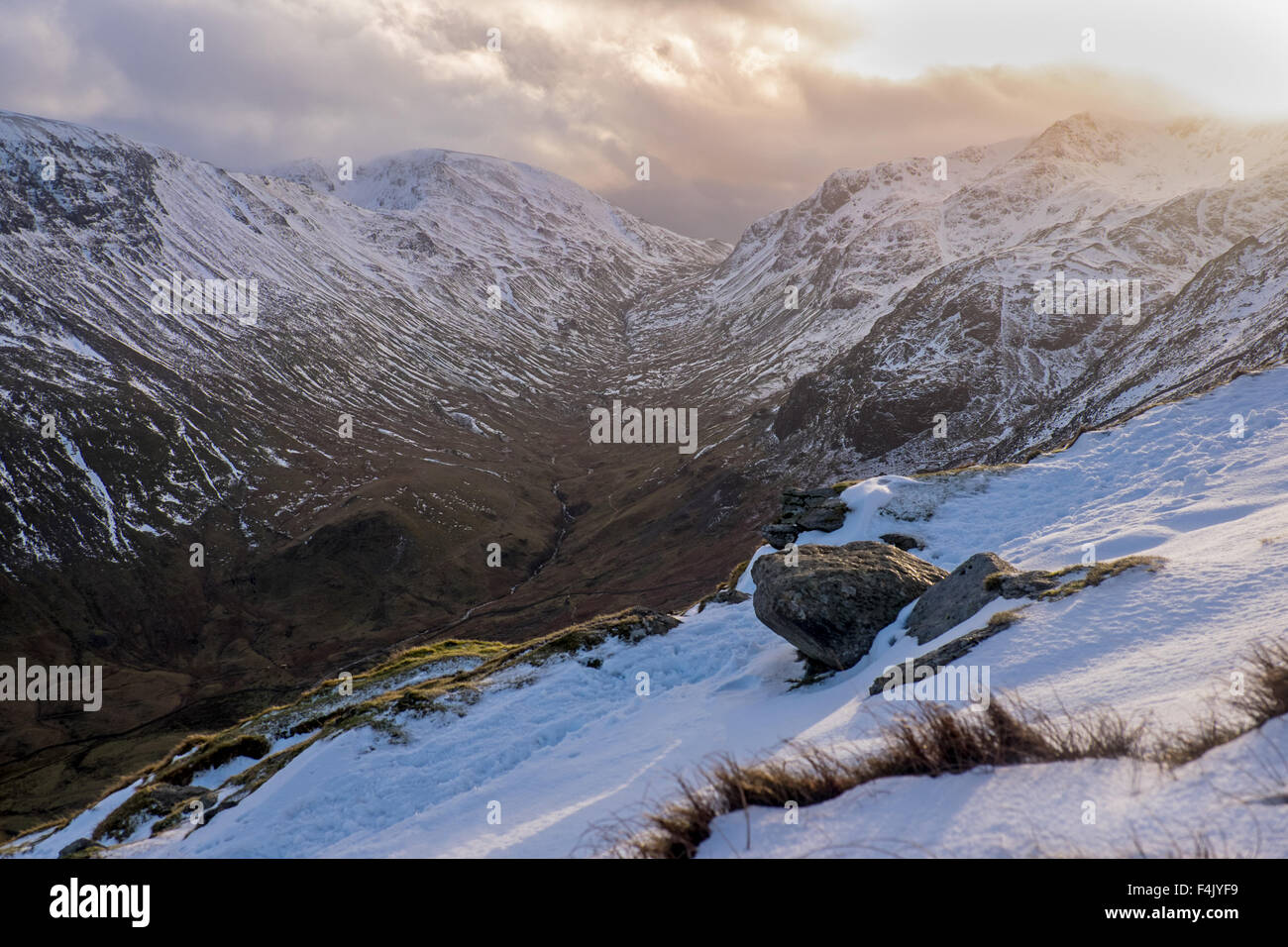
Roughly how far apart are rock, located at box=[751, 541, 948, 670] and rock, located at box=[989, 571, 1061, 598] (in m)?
2.85

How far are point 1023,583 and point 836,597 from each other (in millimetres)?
3970

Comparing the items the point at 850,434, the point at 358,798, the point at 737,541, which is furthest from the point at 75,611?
the point at 358,798

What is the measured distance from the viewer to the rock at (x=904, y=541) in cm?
2408

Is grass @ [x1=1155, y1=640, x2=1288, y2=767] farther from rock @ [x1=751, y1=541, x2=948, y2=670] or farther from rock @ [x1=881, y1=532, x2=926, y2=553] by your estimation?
rock @ [x1=881, y1=532, x2=926, y2=553]

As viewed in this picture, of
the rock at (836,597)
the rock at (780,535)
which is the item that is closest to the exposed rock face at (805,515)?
the rock at (780,535)

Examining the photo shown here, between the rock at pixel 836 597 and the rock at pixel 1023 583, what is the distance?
2.85 meters

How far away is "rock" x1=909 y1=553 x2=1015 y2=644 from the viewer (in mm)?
14648

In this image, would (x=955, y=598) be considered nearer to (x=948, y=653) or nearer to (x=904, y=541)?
(x=948, y=653)

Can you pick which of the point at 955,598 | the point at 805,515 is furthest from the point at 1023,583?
the point at 805,515

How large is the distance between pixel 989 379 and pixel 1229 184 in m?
109

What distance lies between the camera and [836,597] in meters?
16.6

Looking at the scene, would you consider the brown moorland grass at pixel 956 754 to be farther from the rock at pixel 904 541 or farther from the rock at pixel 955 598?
the rock at pixel 904 541

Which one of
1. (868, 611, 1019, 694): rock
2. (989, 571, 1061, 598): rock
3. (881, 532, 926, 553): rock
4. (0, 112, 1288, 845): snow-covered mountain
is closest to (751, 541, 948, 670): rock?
(989, 571, 1061, 598): rock
